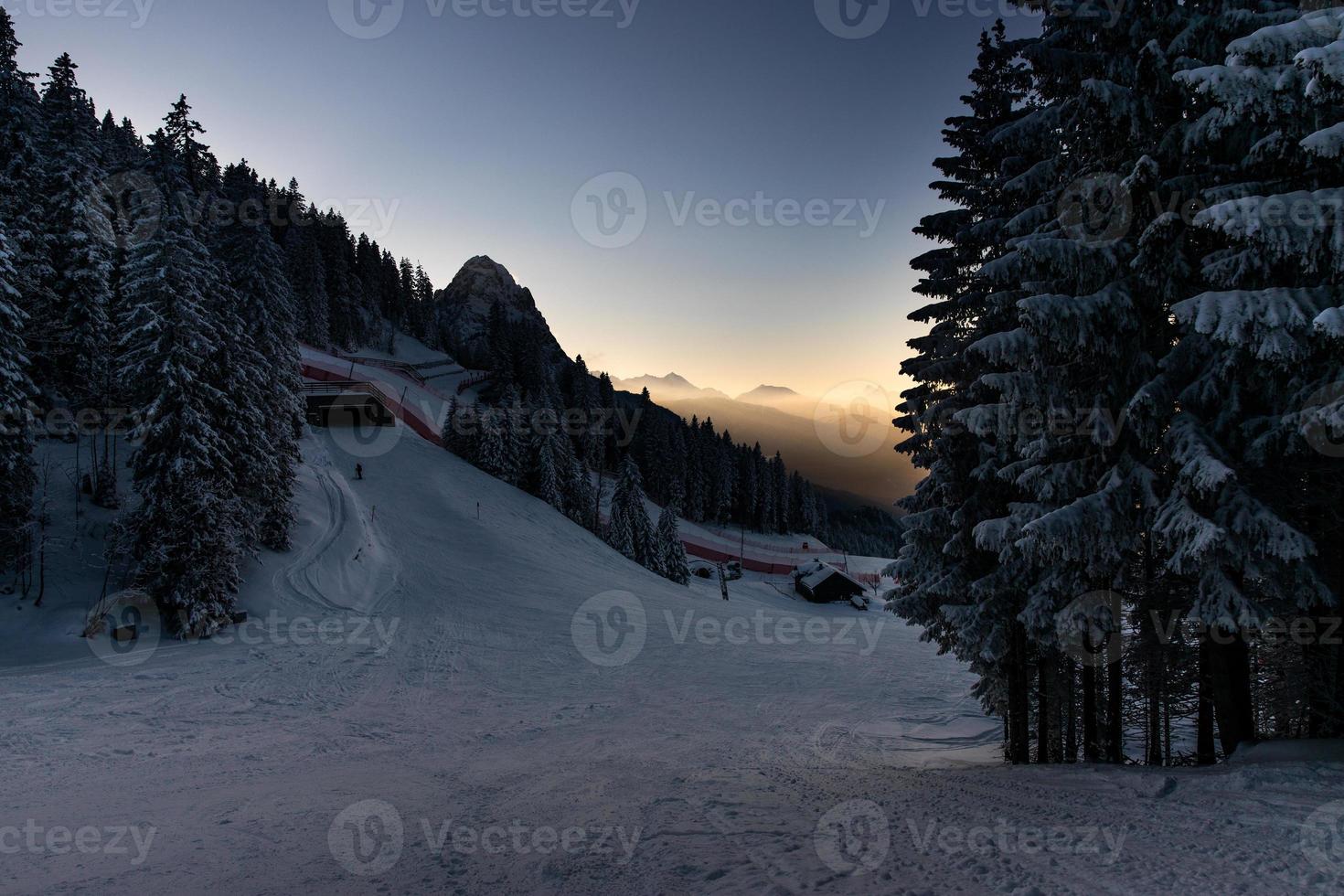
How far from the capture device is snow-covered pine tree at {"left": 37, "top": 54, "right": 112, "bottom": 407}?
26.2m

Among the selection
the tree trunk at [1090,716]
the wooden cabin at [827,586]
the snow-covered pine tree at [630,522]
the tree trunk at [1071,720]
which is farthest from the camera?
the wooden cabin at [827,586]

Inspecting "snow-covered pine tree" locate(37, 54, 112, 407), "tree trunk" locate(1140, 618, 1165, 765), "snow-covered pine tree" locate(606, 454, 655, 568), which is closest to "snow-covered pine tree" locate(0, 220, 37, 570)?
"snow-covered pine tree" locate(37, 54, 112, 407)

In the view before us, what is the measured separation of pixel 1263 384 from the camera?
7.29m

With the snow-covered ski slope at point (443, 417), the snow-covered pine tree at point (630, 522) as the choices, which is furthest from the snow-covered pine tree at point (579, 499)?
the snow-covered ski slope at point (443, 417)

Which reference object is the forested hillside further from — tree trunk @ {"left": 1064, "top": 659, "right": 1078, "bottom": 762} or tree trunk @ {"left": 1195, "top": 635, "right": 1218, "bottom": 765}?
tree trunk @ {"left": 1195, "top": 635, "right": 1218, "bottom": 765}

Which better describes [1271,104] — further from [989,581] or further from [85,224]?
[85,224]

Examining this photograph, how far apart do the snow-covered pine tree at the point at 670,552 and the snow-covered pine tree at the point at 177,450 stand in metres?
33.2

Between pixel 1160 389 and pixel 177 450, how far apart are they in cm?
2285

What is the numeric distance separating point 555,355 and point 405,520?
306ft

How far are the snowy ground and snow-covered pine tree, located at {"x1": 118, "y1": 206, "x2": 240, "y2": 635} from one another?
177 centimetres

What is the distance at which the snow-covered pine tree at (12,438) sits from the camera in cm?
1667

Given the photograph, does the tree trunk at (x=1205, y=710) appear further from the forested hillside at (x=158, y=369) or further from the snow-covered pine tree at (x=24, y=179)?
the snow-covered pine tree at (x=24, y=179)

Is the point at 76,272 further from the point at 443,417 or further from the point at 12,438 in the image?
the point at 443,417

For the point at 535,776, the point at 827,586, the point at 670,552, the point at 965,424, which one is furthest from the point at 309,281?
the point at 965,424
